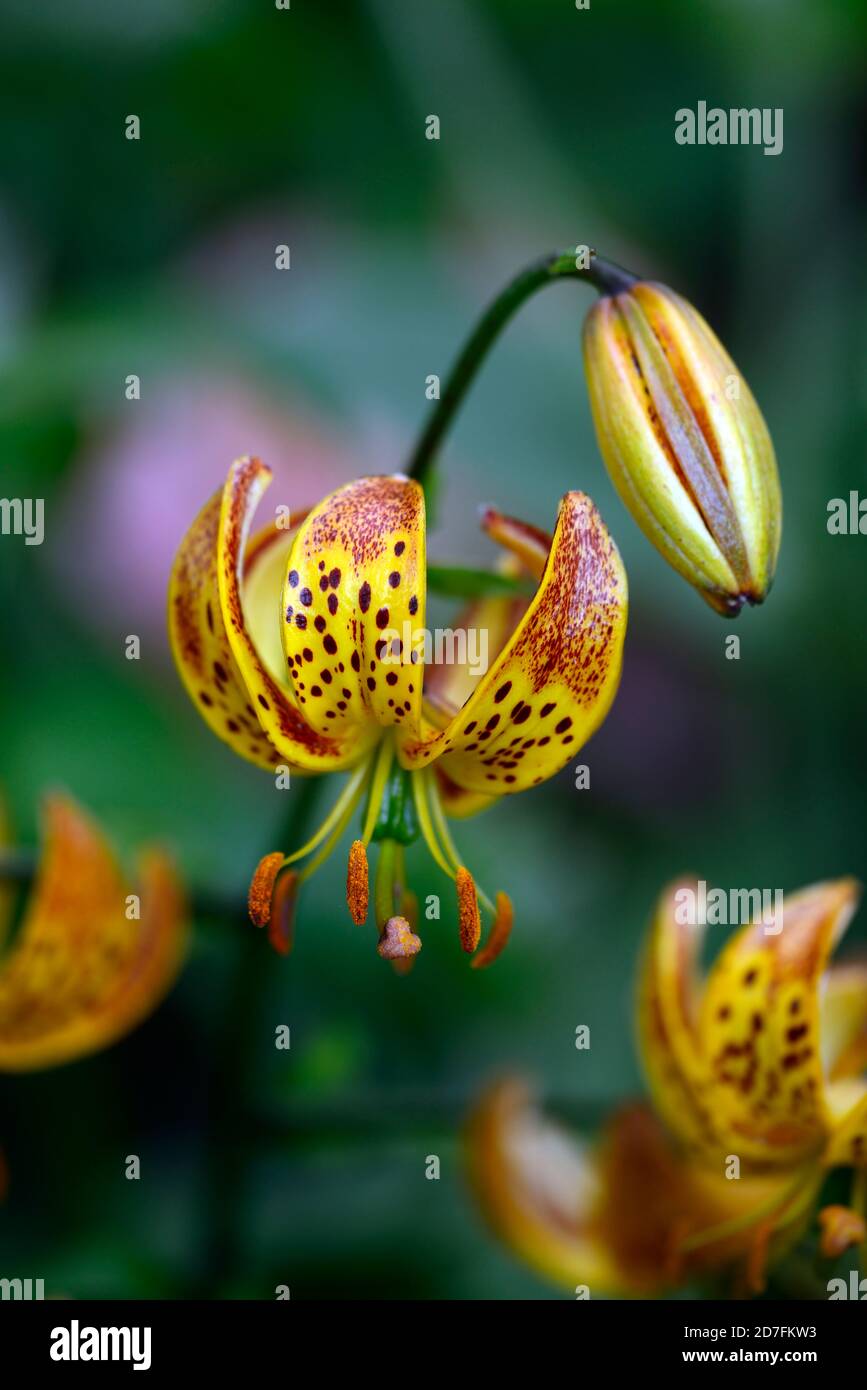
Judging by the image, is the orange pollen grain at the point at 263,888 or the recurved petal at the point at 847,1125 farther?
the recurved petal at the point at 847,1125

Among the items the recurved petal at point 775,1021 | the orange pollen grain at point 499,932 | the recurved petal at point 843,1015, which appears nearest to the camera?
the orange pollen grain at point 499,932

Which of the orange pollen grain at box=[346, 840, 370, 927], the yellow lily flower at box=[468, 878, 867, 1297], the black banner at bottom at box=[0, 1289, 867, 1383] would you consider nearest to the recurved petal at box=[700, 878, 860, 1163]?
the yellow lily flower at box=[468, 878, 867, 1297]

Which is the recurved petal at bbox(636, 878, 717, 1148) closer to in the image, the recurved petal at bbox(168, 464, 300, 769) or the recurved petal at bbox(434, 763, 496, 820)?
the recurved petal at bbox(434, 763, 496, 820)

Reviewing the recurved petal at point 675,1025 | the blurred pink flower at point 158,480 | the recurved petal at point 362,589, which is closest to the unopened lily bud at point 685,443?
the recurved petal at point 362,589

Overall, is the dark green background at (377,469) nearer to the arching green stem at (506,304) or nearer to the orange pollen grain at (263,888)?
the orange pollen grain at (263,888)

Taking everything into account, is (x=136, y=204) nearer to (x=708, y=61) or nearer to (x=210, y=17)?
(x=210, y=17)
